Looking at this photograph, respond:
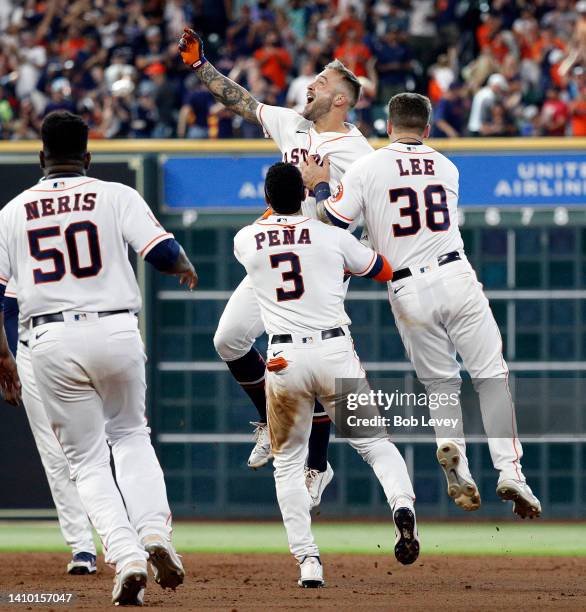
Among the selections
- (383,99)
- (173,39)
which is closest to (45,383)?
(383,99)

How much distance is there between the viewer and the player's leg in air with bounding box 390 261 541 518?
9133 millimetres

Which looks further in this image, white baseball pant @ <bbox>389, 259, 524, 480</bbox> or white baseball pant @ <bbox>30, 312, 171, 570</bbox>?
white baseball pant @ <bbox>389, 259, 524, 480</bbox>

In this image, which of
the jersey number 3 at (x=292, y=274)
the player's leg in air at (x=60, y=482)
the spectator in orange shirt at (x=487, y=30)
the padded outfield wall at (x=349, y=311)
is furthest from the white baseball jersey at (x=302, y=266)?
the spectator in orange shirt at (x=487, y=30)

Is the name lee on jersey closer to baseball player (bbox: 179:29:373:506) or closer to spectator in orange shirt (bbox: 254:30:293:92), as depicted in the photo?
baseball player (bbox: 179:29:373:506)

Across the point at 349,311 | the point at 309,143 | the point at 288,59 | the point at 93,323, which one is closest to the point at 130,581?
the point at 93,323

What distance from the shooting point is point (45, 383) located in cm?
818

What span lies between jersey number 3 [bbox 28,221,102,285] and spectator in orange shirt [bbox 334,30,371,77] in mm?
9467

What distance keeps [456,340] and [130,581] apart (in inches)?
105

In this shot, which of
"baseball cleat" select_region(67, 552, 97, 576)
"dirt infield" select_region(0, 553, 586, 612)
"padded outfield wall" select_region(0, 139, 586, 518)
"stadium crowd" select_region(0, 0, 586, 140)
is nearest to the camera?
"dirt infield" select_region(0, 553, 586, 612)

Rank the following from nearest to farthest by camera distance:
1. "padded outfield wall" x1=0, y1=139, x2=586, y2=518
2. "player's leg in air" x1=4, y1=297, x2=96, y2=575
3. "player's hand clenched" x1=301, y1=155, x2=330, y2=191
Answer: "player's hand clenched" x1=301, y1=155, x2=330, y2=191, "player's leg in air" x1=4, y1=297, x2=96, y2=575, "padded outfield wall" x1=0, y1=139, x2=586, y2=518

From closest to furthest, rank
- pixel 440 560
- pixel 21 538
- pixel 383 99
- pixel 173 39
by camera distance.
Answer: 1. pixel 440 560
2. pixel 21 538
3. pixel 383 99
4. pixel 173 39

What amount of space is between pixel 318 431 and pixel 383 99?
7781 mm

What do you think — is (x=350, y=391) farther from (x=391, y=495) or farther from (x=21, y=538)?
(x=21, y=538)

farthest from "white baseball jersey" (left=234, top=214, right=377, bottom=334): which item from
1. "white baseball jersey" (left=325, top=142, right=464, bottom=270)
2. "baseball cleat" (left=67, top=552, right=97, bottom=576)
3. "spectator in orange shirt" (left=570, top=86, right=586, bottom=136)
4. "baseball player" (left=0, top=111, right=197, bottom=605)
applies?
"spectator in orange shirt" (left=570, top=86, right=586, bottom=136)
